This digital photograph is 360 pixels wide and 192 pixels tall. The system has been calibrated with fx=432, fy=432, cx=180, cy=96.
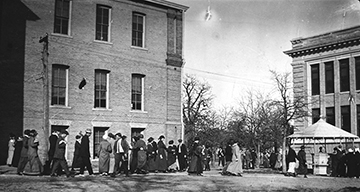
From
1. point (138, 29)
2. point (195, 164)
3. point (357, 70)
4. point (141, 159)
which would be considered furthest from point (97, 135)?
point (357, 70)

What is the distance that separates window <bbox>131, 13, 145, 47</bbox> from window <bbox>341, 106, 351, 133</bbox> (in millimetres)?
16200

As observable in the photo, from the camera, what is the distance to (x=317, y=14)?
65.2 feet

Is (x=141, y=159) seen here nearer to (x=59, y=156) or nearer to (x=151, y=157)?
(x=151, y=157)

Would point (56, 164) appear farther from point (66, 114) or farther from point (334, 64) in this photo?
point (334, 64)

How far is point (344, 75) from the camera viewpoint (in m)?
32.2

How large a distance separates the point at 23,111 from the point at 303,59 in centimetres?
2236

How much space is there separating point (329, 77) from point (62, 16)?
2074cm

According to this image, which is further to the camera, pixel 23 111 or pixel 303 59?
pixel 303 59

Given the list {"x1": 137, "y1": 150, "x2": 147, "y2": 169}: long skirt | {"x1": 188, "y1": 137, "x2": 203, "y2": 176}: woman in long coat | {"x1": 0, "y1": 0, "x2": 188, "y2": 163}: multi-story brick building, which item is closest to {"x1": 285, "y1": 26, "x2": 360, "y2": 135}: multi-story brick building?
{"x1": 0, "y1": 0, "x2": 188, "y2": 163}: multi-story brick building

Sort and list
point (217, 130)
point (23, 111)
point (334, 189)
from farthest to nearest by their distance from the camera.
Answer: point (217, 130) → point (23, 111) → point (334, 189)

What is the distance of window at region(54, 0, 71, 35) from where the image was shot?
23375 millimetres

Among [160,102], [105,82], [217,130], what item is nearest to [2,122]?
[105,82]

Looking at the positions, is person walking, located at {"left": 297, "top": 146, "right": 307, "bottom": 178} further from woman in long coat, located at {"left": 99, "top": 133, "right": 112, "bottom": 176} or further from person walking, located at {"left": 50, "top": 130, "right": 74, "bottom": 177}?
person walking, located at {"left": 50, "top": 130, "right": 74, "bottom": 177}

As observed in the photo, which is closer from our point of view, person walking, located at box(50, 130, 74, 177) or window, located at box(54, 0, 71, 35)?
person walking, located at box(50, 130, 74, 177)
